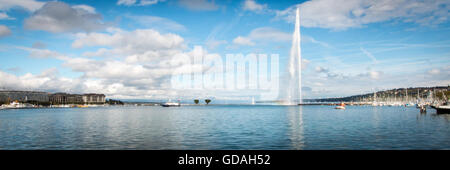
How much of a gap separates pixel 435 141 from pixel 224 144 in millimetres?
24679

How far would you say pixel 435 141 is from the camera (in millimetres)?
34844

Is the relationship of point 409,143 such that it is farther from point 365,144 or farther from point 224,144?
point 224,144

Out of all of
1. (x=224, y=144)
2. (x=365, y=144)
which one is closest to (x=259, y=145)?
(x=224, y=144)
